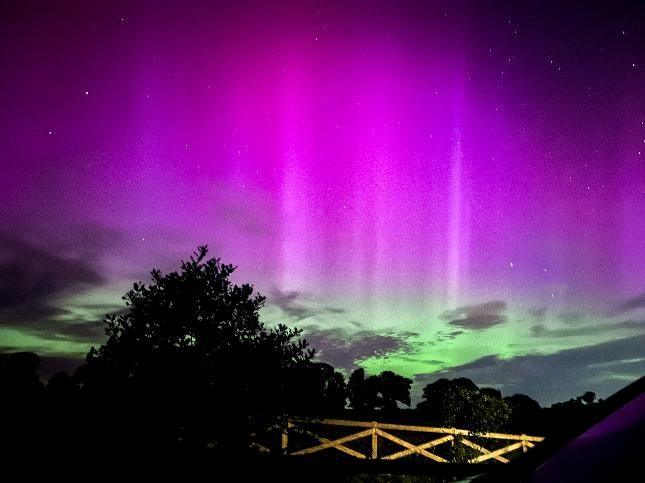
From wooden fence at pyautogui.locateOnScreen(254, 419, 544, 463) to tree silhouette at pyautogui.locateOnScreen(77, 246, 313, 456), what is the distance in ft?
2.92

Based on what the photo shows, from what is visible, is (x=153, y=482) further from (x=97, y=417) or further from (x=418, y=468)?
(x=97, y=417)

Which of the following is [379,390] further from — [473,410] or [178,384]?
[178,384]

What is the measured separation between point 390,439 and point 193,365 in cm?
885

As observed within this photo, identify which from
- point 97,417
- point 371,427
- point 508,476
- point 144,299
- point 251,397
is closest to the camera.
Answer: point 508,476

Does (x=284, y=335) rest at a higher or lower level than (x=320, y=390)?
higher

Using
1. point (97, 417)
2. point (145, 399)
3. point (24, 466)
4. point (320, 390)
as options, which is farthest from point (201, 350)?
point (24, 466)

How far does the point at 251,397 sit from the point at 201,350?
1.18 meters

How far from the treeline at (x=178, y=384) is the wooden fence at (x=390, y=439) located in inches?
18.5

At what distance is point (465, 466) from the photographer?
3.43 m

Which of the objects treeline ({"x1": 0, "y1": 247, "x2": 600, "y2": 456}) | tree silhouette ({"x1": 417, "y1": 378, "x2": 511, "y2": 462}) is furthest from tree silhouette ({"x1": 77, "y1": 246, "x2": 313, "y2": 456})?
tree silhouette ({"x1": 417, "y1": 378, "x2": 511, "y2": 462})

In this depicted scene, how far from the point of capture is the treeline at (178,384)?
628 cm

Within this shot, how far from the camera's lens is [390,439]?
525 inches

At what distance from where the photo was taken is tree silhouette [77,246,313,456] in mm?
6473

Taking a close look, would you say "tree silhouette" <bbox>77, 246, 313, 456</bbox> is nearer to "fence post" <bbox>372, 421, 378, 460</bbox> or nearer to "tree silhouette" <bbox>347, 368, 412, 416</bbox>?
"fence post" <bbox>372, 421, 378, 460</bbox>
